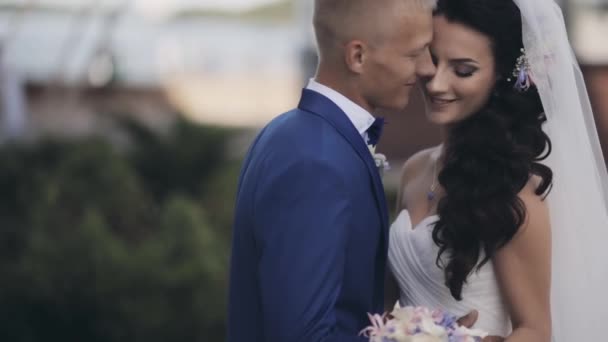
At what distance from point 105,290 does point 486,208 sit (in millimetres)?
3574

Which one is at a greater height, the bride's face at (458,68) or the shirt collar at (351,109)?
the bride's face at (458,68)

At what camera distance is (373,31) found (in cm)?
259

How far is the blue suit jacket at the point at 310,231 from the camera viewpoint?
2410mm

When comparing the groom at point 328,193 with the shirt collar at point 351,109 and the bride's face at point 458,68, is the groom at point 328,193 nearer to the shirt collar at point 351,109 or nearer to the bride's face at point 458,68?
Result: the shirt collar at point 351,109

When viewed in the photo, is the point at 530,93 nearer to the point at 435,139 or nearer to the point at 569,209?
the point at 569,209

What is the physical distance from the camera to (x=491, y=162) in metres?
2.97

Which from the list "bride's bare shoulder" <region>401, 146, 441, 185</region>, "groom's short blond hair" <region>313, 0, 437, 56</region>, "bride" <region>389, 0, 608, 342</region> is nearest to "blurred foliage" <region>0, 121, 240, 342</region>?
"bride's bare shoulder" <region>401, 146, 441, 185</region>

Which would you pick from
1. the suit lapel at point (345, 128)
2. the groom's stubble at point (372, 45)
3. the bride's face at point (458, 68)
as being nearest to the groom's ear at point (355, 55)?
the groom's stubble at point (372, 45)

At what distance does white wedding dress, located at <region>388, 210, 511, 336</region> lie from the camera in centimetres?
301

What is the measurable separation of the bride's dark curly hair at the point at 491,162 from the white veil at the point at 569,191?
0.06m

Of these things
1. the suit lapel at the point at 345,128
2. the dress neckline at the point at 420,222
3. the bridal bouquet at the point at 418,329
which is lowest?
the bridal bouquet at the point at 418,329

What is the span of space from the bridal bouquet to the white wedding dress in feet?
1.71

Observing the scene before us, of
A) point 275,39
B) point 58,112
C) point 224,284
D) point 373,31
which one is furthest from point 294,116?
point 275,39

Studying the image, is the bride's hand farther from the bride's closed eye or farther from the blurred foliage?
the blurred foliage
